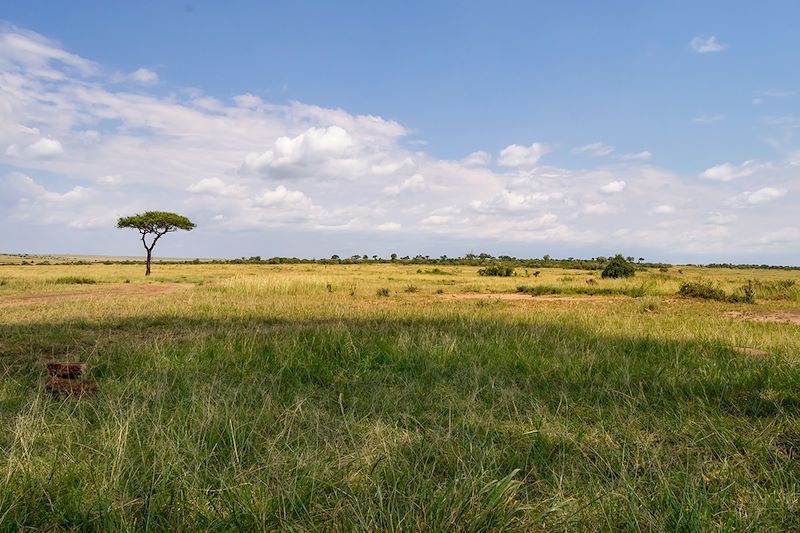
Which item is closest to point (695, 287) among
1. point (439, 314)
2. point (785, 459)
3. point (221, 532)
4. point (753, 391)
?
point (439, 314)

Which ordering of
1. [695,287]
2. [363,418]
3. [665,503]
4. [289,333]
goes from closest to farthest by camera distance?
[665,503]
[363,418]
[289,333]
[695,287]

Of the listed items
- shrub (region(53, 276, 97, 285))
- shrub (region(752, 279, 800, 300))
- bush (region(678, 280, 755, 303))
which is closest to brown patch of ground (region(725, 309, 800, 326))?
bush (region(678, 280, 755, 303))

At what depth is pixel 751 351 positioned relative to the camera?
25.0 ft

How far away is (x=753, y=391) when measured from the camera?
5.11 metres

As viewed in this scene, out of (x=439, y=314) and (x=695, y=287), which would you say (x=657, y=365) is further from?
(x=695, y=287)

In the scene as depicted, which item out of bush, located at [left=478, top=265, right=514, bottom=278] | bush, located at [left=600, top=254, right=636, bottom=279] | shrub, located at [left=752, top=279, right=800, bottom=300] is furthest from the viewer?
bush, located at [left=478, top=265, right=514, bottom=278]

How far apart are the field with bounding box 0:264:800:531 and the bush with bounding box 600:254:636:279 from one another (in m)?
24.1

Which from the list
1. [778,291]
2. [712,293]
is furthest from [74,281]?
[778,291]

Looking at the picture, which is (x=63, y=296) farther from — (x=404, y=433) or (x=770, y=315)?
(x=770, y=315)

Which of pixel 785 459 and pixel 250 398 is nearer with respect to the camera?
pixel 785 459

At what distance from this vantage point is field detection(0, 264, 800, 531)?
243 centimetres

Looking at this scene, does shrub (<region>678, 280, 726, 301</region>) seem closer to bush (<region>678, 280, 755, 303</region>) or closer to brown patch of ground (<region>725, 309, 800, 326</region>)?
bush (<region>678, 280, 755, 303</region>)

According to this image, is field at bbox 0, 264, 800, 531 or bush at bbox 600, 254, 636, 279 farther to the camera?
bush at bbox 600, 254, 636, 279

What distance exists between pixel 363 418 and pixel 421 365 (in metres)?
2.39
